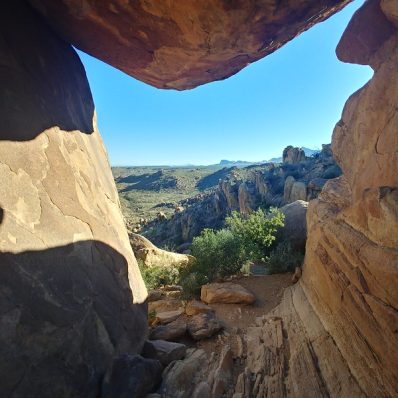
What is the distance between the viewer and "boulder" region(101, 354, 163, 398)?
3.96 m

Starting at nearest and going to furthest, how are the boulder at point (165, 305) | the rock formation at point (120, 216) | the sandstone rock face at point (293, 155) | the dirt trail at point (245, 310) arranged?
the rock formation at point (120, 216) < the dirt trail at point (245, 310) < the boulder at point (165, 305) < the sandstone rock face at point (293, 155)

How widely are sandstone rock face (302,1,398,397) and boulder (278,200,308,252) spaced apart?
6658 millimetres

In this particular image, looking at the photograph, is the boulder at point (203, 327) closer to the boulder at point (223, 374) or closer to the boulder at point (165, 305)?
the boulder at point (223, 374)

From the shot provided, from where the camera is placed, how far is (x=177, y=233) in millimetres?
39812

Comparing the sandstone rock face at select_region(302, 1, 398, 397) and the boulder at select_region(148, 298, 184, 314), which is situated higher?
the sandstone rock face at select_region(302, 1, 398, 397)

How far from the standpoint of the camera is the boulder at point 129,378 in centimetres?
396

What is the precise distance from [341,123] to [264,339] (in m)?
6.38

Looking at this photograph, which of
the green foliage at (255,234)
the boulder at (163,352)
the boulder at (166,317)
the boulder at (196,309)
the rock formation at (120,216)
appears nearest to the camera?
the rock formation at (120,216)

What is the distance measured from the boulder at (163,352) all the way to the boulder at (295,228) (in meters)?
10.3

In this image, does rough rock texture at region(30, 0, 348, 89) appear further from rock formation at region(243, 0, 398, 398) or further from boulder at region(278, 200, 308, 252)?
boulder at region(278, 200, 308, 252)

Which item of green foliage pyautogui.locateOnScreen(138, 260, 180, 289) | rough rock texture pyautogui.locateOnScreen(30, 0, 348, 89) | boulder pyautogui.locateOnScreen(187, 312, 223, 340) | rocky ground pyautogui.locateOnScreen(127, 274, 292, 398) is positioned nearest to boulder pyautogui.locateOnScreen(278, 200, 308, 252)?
rocky ground pyautogui.locateOnScreen(127, 274, 292, 398)

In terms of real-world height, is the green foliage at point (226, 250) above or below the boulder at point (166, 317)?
above

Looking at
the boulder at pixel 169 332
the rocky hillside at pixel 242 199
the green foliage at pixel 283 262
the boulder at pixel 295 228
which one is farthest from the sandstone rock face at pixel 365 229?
the rocky hillside at pixel 242 199

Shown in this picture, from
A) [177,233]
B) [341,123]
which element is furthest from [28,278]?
[177,233]
